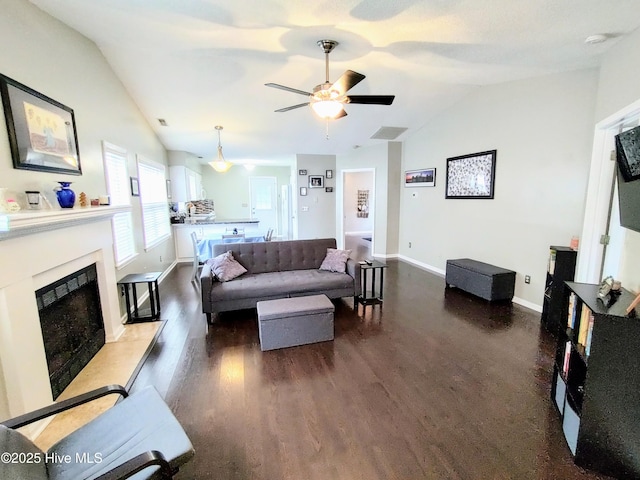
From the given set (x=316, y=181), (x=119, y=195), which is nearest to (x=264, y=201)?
(x=316, y=181)

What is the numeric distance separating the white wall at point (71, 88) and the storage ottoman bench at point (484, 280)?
4.58 m

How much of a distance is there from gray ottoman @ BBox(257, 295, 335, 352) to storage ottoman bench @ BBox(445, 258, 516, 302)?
2.36 m

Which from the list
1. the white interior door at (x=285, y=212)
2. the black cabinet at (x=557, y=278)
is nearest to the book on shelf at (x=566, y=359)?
the black cabinet at (x=557, y=278)

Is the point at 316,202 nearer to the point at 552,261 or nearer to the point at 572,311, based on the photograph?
the point at 552,261

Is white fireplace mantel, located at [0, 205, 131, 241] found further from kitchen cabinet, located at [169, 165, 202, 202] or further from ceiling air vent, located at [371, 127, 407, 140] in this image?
ceiling air vent, located at [371, 127, 407, 140]

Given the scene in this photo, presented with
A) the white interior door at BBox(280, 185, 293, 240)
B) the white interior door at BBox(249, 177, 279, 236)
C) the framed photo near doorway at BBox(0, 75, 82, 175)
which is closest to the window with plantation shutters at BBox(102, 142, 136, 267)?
the framed photo near doorway at BBox(0, 75, 82, 175)

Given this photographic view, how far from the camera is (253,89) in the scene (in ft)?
13.8

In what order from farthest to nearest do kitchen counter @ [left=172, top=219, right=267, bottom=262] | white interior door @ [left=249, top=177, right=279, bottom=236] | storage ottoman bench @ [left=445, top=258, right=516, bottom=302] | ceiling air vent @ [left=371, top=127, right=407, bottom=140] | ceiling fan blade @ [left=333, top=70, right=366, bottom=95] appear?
1. white interior door @ [left=249, top=177, right=279, bottom=236]
2. kitchen counter @ [left=172, top=219, right=267, bottom=262]
3. ceiling air vent @ [left=371, top=127, right=407, bottom=140]
4. storage ottoman bench @ [left=445, top=258, right=516, bottom=302]
5. ceiling fan blade @ [left=333, top=70, right=366, bottom=95]

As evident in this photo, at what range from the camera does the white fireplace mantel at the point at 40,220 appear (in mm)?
1569

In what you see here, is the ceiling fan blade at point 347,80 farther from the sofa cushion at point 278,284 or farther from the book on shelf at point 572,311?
the book on shelf at point 572,311

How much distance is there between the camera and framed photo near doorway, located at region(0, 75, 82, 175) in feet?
6.46

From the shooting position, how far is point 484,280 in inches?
161

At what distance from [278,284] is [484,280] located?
2.77 m

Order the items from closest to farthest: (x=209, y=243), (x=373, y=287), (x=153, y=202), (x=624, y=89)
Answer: (x=624, y=89) < (x=373, y=287) < (x=209, y=243) < (x=153, y=202)
